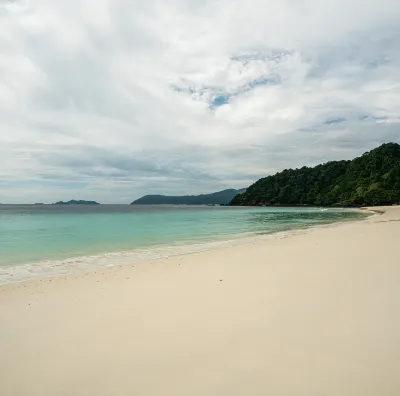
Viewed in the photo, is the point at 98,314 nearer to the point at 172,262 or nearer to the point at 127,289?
the point at 127,289

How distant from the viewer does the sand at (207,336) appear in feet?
9.33

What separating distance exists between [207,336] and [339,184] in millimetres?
138828

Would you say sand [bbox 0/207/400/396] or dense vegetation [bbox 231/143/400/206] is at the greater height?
dense vegetation [bbox 231/143/400/206]

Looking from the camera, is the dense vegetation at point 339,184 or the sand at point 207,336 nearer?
the sand at point 207,336

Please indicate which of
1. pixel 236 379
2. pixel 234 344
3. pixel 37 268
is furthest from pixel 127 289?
pixel 37 268

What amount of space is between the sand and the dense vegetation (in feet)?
341

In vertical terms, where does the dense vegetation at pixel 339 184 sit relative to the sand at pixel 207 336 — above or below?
above

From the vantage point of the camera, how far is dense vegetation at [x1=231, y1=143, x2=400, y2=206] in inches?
3901

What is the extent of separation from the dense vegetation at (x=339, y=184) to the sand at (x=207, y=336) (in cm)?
10400

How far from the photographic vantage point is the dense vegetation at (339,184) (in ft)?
325

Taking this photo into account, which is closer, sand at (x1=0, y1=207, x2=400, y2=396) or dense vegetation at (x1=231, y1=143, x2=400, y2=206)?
sand at (x1=0, y1=207, x2=400, y2=396)

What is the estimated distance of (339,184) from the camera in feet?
419

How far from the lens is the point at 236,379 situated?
2871mm

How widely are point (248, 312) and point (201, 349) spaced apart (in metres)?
1.37
